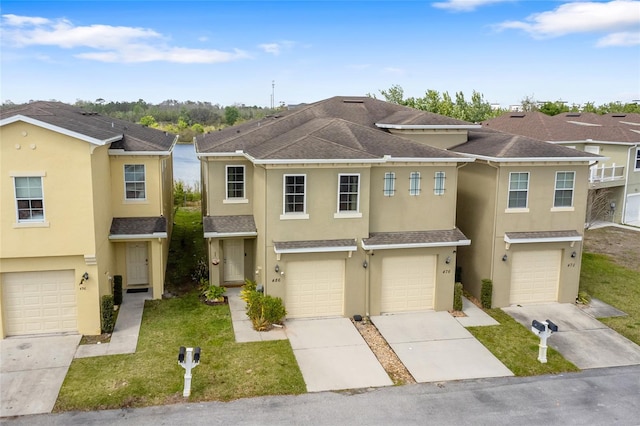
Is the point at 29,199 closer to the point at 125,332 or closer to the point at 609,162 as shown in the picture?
the point at 125,332

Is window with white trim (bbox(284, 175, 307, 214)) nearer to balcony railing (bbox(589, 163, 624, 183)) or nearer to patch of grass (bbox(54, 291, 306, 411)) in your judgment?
patch of grass (bbox(54, 291, 306, 411))

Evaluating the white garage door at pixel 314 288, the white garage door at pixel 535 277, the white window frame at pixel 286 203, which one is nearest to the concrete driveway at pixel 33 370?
the white garage door at pixel 314 288

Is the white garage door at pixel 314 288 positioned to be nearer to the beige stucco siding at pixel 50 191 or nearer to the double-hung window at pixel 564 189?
the beige stucco siding at pixel 50 191

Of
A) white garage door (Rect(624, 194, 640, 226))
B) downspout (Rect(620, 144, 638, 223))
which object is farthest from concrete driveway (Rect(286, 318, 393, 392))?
white garage door (Rect(624, 194, 640, 226))

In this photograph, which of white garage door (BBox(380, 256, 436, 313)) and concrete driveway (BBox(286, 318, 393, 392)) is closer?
concrete driveway (BBox(286, 318, 393, 392))

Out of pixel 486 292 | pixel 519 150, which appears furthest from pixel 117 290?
pixel 519 150

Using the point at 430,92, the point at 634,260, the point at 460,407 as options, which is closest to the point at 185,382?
the point at 460,407
